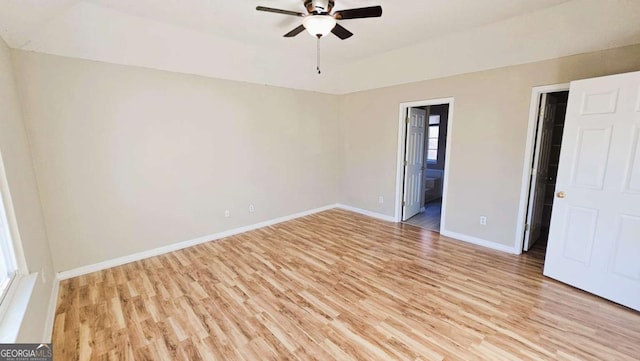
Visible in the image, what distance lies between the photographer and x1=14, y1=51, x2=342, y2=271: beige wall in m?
2.67

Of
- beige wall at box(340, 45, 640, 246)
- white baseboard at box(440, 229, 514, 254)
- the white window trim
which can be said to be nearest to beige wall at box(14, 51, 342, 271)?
the white window trim

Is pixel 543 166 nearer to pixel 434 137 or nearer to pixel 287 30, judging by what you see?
pixel 287 30

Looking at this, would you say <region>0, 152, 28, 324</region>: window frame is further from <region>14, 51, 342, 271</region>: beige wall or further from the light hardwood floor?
<region>14, 51, 342, 271</region>: beige wall

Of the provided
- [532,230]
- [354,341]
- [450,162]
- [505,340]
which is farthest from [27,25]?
[532,230]

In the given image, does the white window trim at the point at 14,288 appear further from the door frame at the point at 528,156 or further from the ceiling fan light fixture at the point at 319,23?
the door frame at the point at 528,156

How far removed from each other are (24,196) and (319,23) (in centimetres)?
283

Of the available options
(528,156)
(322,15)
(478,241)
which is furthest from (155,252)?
(528,156)

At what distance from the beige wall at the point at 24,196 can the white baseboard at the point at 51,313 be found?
71 millimetres

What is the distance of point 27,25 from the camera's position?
81.3 inches

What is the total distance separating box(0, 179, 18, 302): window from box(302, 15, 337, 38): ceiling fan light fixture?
8.46 feet

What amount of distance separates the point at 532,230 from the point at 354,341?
3158 mm

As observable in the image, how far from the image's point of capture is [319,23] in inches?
91.8

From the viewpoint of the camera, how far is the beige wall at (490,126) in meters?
2.85

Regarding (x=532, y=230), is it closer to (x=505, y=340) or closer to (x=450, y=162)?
(x=450, y=162)
